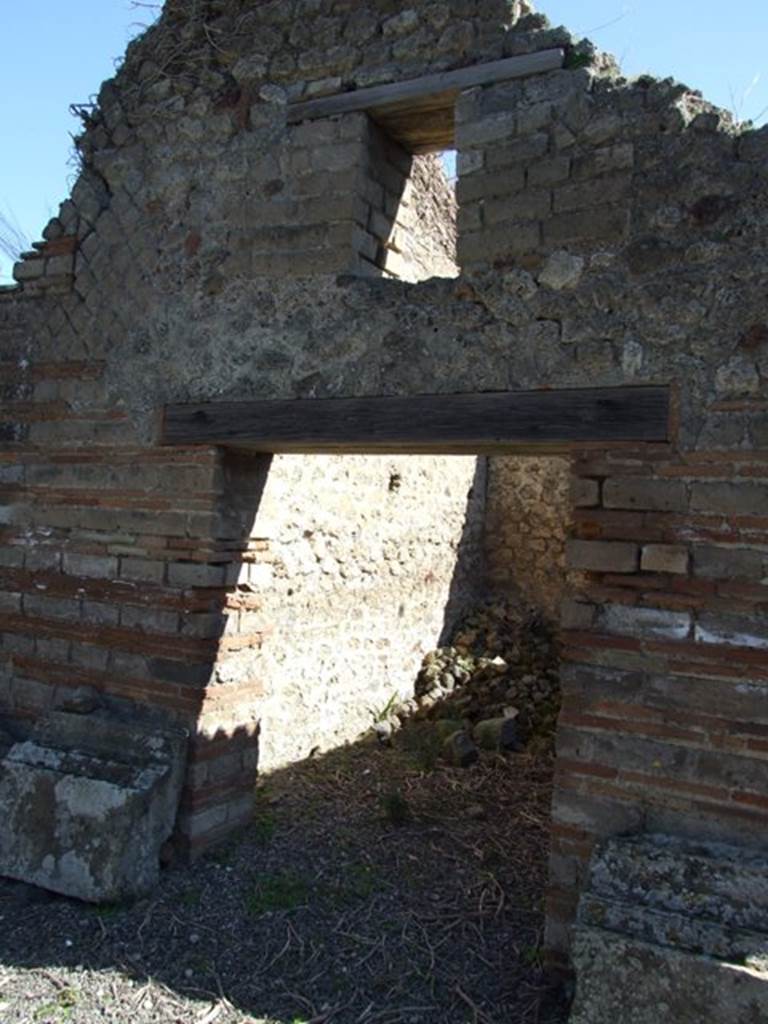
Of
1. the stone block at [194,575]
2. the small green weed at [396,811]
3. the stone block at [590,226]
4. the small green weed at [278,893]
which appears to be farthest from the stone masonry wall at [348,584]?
the stone block at [590,226]

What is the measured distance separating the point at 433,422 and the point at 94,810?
236 cm

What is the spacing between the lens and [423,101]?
159 inches

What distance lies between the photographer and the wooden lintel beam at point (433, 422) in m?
3.40

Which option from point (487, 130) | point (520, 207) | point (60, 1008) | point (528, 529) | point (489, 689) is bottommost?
point (60, 1008)

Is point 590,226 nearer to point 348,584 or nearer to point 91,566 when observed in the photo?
point 91,566

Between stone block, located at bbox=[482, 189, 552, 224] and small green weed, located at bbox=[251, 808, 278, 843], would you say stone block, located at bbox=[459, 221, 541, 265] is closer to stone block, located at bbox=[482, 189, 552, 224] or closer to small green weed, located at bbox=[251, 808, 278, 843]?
stone block, located at bbox=[482, 189, 552, 224]

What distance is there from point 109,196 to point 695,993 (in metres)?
4.64

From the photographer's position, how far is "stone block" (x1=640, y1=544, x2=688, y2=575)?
10.8ft

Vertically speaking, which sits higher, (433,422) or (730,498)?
(433,422)

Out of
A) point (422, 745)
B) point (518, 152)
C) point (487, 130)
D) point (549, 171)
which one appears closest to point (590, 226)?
point (549, 171)

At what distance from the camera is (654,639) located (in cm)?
330

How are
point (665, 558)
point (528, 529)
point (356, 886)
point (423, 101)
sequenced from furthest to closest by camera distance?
point (528, 529) < point (356, 886) < point (423, 101) < point (665, 558)

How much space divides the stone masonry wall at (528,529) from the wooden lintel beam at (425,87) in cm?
509

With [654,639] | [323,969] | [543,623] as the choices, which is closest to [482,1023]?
[323,969]
